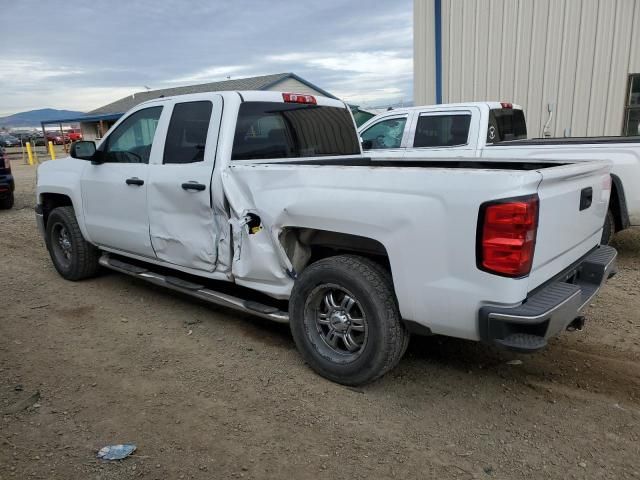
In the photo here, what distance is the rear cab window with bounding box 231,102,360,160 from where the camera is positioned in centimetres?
396

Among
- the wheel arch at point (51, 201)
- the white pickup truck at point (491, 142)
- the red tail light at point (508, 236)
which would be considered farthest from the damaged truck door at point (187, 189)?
the white pickup truck at point (491, 142)

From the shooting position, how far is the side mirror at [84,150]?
16.0 ft

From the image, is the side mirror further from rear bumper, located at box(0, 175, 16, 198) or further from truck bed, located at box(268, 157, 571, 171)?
rear bumper, located at box(0, 175, 16, 198)

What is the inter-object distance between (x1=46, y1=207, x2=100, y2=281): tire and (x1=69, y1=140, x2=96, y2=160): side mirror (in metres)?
0.91

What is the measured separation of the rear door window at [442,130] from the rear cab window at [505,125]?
0.35 m

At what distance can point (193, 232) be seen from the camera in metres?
4.04

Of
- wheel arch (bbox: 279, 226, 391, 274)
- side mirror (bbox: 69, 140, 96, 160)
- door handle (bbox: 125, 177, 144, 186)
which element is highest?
side mirror (bbox: 69, 140, 96, 160)

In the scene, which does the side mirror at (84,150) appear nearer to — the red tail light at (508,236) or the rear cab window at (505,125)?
the red tail light at (508,236)

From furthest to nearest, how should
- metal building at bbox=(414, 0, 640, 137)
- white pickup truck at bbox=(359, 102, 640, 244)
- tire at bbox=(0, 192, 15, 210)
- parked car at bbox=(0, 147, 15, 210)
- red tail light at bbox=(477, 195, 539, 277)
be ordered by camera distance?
1. tire at bbox=(0, 192, 15, 210)
2. parked car at bbox=(0, 147, 15, 210)
3. metal building at bbox=(414, 0, 640, 137)
4. white pickup truck at bbox=(359, 102, 640, 244)
5. red tail light at bbox=(477, 195, 539, 277)

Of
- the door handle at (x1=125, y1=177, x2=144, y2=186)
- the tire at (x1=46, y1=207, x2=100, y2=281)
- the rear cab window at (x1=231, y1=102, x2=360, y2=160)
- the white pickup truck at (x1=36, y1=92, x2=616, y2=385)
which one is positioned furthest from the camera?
the tire at (x1=46, y1=207, x2=100, y2=281)

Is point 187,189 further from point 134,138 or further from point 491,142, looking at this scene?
point 491,142

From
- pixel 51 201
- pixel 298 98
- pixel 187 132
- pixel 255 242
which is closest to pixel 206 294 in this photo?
pixel 255 242

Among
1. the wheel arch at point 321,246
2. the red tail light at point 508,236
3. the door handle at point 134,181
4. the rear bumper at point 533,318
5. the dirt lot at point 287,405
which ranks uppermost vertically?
the door handle at point 134,181

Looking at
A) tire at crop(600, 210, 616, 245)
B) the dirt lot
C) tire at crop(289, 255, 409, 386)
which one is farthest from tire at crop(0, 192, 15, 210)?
tire at crop(600, 210, 616, 245)
